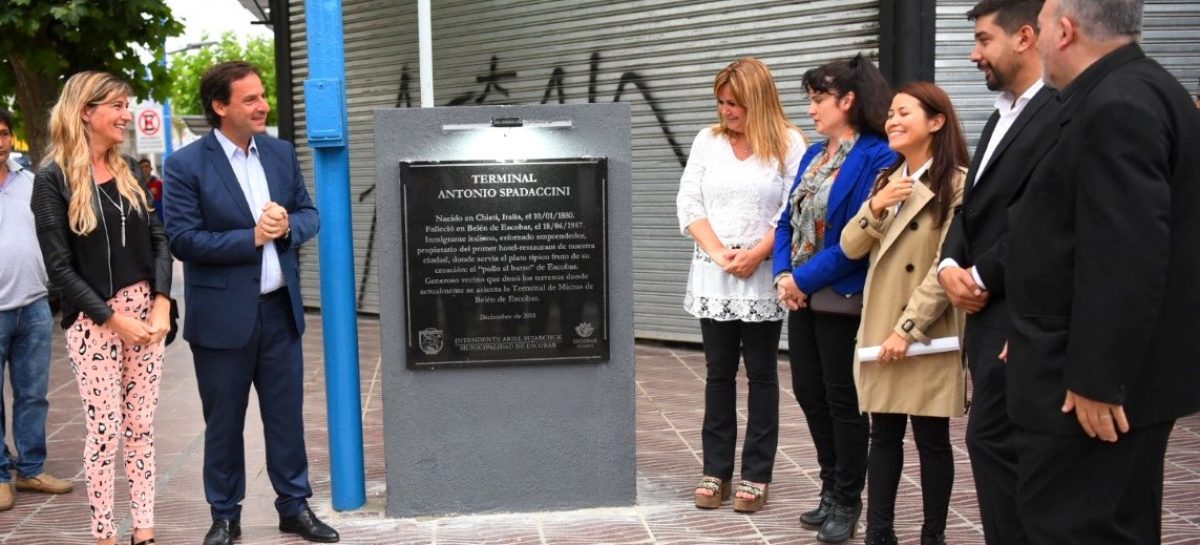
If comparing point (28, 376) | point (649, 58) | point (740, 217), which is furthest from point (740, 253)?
point (649, 58)

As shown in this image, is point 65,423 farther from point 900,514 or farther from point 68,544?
point 900,514

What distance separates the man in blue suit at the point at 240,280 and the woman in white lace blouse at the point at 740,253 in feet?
5.37

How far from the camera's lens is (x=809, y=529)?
17.6 feet

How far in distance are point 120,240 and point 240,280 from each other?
18.4 inches

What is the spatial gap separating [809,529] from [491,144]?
6.77ft

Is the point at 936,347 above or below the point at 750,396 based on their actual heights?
above

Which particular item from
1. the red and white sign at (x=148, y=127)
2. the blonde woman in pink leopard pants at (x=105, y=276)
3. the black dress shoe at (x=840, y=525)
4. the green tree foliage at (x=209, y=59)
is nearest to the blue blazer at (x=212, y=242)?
the blonde woman in pink leopard pants at (x=105, y=276)

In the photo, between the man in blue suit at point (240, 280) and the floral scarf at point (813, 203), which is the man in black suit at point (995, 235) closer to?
the floral scarf at point (813, 203)

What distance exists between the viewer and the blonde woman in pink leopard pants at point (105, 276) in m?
4.83

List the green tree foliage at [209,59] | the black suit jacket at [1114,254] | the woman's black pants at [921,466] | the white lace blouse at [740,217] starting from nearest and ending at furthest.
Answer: the black suit jacket at [1114,254] < the woman's black pants at [921,466] < the white lace blouse at [740,217] < the green tree foliage at [209,59]

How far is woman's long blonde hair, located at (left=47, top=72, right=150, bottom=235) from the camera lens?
15.8 ft

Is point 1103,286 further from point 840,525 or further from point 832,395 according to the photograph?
point 840,525

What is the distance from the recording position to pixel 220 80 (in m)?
5.10

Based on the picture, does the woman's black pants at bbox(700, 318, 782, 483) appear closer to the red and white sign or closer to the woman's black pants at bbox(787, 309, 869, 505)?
the woman's black pants at bbox(787, 309, 869, 505)
